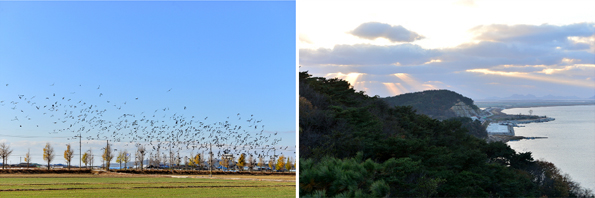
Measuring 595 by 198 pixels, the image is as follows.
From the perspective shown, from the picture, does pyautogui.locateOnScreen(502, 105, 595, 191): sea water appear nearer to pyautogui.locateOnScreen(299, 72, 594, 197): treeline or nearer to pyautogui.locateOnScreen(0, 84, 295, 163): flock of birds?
pyautogui.locateOnScreen(299, 72, 594, 197): treeline

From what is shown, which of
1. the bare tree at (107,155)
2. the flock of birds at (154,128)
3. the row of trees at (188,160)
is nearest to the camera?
the flock of birds at (154,128)

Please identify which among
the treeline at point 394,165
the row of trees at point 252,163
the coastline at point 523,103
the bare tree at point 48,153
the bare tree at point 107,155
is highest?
the coastline at point 523,103

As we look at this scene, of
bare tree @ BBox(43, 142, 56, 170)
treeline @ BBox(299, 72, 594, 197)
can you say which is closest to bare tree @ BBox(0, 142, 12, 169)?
bare tree @ BBox(43, 142, 56, 170)

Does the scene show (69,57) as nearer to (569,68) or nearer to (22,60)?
(22,60)

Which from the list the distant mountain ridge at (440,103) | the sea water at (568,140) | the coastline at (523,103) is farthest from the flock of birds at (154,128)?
the sea water at (568,140)

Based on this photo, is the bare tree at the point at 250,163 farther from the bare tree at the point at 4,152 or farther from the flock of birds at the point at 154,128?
the bare tree at the point at 4,152

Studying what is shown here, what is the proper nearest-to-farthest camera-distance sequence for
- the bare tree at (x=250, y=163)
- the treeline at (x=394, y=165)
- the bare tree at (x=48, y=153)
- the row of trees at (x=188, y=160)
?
the treeline at (x=394, y=165)
the bare tree at (x=48, y=153)
the row of trees at (x=188, y=160)
the bare tree at (x=250, y=163)

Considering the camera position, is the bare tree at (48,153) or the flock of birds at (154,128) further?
the flock of birds at (154,128)
